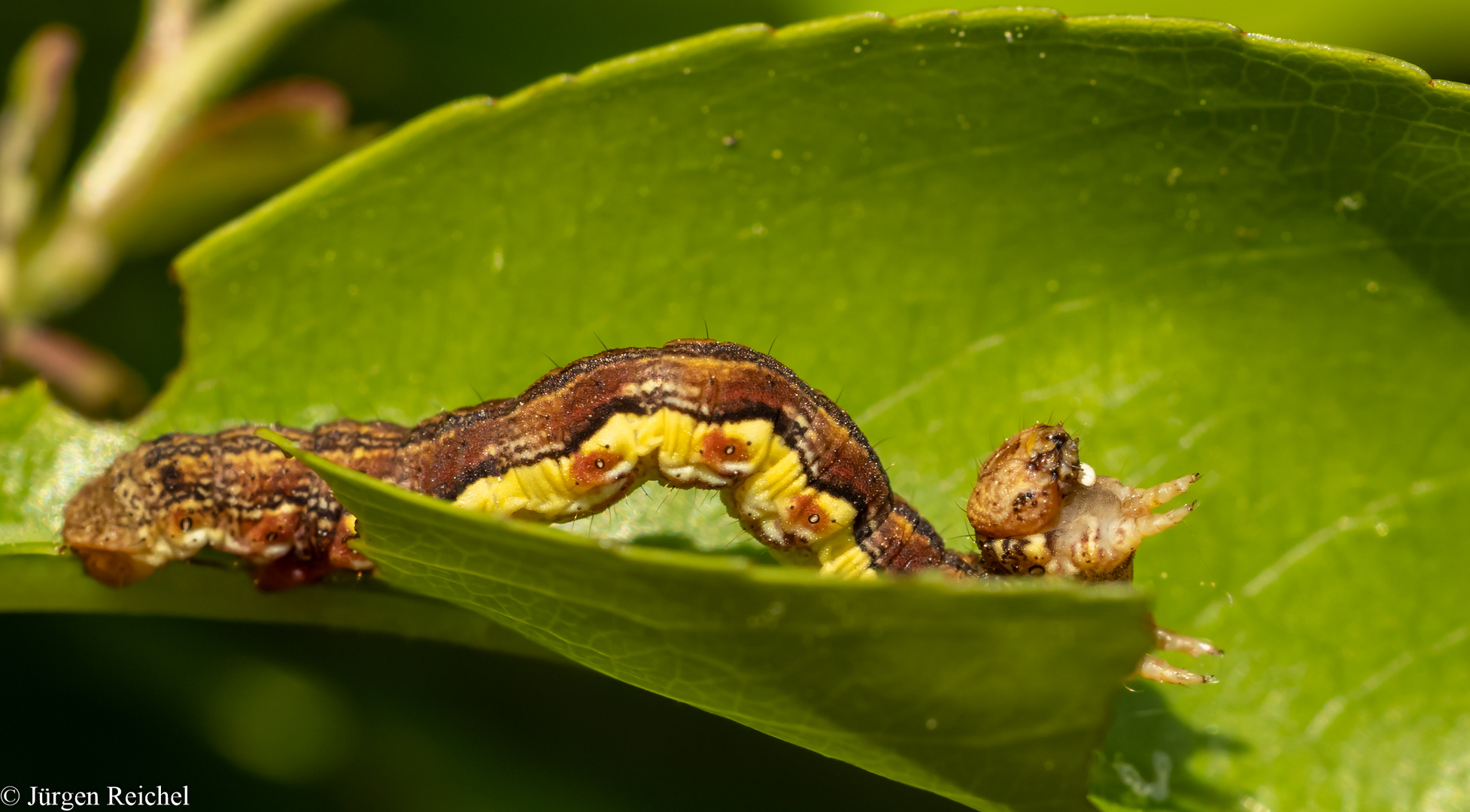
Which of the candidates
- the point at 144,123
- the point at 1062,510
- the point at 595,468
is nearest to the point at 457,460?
the point at 595,468

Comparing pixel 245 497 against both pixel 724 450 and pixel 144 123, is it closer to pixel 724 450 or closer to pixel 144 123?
pixel 724 450

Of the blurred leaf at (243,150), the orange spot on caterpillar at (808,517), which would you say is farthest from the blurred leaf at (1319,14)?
the orange spot on caterpillar at (808,517)

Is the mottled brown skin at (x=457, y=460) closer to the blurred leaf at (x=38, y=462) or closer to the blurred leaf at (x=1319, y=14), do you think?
the blurred leaf at (x=38, y=462)

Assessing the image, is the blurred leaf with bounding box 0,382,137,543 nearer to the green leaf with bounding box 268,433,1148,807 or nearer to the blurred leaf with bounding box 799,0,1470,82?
the green leaf with bounding box 268,433,1148,807

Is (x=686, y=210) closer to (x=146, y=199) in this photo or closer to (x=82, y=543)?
(x=82, y=543)

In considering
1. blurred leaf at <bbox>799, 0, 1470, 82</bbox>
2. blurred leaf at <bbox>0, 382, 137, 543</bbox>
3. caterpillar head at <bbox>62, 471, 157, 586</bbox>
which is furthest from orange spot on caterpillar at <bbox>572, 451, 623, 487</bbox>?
blurred leaf at <bbox>799, 0, 1470, 82</bbox>

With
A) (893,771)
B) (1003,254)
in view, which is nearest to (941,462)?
(1003,254)
